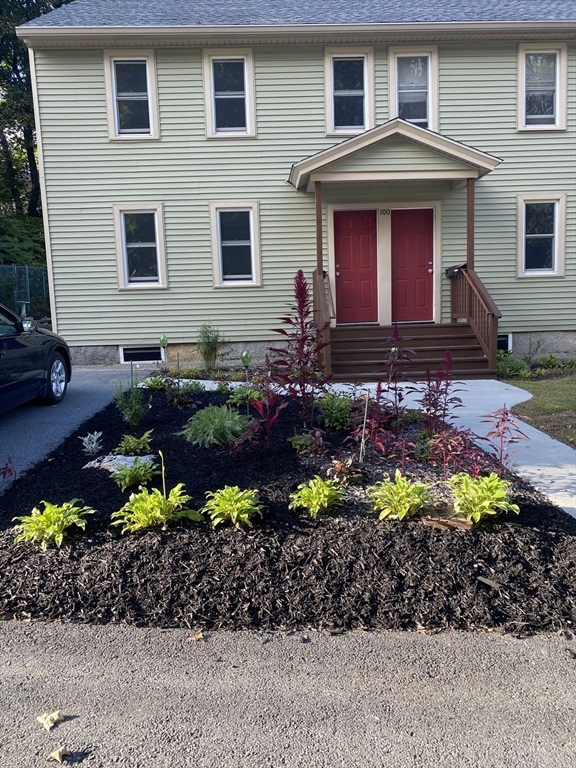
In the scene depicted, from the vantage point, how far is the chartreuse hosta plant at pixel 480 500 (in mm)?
3861

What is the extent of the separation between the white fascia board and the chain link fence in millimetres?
6271

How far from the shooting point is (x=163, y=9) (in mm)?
12750

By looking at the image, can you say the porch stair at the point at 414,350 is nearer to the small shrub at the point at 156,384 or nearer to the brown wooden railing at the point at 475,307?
the brown wooden railing at the point at 475,307

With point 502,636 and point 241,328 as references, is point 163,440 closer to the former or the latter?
point 502,636

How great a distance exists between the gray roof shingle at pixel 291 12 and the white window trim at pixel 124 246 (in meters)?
3.19

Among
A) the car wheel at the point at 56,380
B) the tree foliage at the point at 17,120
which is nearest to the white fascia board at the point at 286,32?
the car wheel at the point at 56,380

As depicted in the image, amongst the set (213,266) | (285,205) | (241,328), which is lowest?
(241,328)

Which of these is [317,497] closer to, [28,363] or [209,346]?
[28,363]

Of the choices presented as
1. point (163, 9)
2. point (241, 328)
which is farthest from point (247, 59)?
point (241, 328)

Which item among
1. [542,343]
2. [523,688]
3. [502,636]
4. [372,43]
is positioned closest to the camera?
[523,688]

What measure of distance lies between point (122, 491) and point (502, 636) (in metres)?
2.72

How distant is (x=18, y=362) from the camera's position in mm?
7133

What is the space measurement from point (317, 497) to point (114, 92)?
11.0 metres

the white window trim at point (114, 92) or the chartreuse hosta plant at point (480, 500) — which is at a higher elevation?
the white window trim at point (114, 92)
